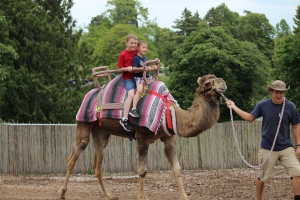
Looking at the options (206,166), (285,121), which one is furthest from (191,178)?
(285,121)

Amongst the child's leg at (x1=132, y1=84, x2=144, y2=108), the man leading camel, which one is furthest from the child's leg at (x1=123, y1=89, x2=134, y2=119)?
the man leading camel

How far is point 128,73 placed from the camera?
388 inches

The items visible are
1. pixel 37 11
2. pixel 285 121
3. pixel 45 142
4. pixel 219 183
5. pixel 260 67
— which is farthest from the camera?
pixel 260 67

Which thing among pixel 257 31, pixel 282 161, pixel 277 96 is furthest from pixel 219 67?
pixel 257 31

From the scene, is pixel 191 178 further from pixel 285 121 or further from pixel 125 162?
pixel 285 121

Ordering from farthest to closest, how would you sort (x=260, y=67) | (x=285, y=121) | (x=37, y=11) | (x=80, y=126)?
1. (x=260, y=67)
2. (x=37, y=11)
3. (x=80, y=126)
4. (x=285, y=121)

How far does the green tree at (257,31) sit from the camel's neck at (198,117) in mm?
61987

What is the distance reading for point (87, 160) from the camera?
16.2 meters

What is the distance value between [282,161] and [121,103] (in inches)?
123

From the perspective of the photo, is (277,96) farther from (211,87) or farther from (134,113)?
(134,113)

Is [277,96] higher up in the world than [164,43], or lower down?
lower down

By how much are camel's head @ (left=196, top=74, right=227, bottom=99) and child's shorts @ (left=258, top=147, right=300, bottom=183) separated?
1.15m

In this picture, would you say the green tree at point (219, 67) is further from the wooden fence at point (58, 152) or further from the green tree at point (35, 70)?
the wooden fence at point (58, 152)

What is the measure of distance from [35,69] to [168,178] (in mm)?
22407
